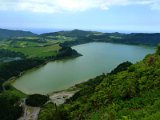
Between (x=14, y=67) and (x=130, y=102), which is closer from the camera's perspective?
(x=130, y=102)

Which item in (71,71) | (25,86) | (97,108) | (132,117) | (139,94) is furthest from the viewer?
(71,71)

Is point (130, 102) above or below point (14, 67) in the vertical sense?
above

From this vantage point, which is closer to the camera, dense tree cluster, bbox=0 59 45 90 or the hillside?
the hillside

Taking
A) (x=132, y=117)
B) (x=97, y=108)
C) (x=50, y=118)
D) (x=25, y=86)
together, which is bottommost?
(x=25, y=86)

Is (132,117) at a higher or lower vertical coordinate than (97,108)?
higher

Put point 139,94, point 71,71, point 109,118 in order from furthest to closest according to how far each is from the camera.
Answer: point 71,71 → point 139,94 → point 109,118

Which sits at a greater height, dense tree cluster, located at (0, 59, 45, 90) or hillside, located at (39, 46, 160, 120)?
hillside, located at (39, 46, 160, 120)

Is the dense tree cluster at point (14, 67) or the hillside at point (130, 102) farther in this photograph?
the dense tree cluster at point (14, 67)

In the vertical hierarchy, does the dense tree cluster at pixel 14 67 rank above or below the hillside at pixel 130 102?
below

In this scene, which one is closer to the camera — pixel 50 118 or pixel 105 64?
pixel 50 118

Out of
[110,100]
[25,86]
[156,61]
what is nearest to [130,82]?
[110,100]

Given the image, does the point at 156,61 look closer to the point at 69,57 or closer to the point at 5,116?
the point at 5,116
